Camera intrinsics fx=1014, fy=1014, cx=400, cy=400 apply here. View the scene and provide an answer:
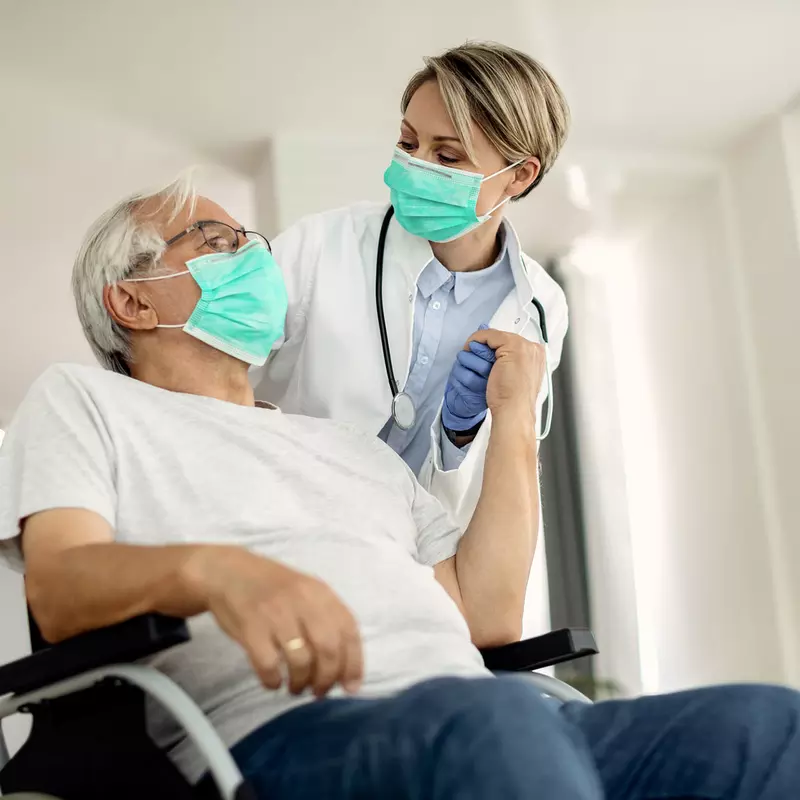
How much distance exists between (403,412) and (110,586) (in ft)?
2.54

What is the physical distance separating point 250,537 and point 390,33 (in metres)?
2.10

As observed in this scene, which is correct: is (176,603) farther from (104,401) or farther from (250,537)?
(104,401)

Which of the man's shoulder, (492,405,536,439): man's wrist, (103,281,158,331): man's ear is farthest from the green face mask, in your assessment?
the man's shoulder

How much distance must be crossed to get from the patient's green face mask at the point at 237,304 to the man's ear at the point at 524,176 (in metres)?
0.61

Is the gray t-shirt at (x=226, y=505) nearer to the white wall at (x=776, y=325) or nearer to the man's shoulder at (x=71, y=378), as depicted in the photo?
the man's shoulder at (x=71, y=378)

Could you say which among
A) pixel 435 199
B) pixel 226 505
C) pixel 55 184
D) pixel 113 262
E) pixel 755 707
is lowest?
pixel 755 707

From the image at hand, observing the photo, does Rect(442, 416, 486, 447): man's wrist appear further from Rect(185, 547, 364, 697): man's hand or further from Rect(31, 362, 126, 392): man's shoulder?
Rect(185, 547, 364, 697): man's hand

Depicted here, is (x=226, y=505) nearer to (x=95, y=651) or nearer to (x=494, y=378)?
(x=95, y=651)

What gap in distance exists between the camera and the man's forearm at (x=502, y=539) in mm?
1369

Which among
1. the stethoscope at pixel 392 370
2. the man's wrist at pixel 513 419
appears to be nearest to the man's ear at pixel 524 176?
the stethoscope at pixel 392 370

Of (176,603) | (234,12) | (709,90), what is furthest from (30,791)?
(709,90)

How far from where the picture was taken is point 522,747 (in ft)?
2.47

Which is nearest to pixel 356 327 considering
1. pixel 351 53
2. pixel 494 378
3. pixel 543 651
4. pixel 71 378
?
pixel 494 378

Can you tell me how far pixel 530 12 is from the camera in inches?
112
